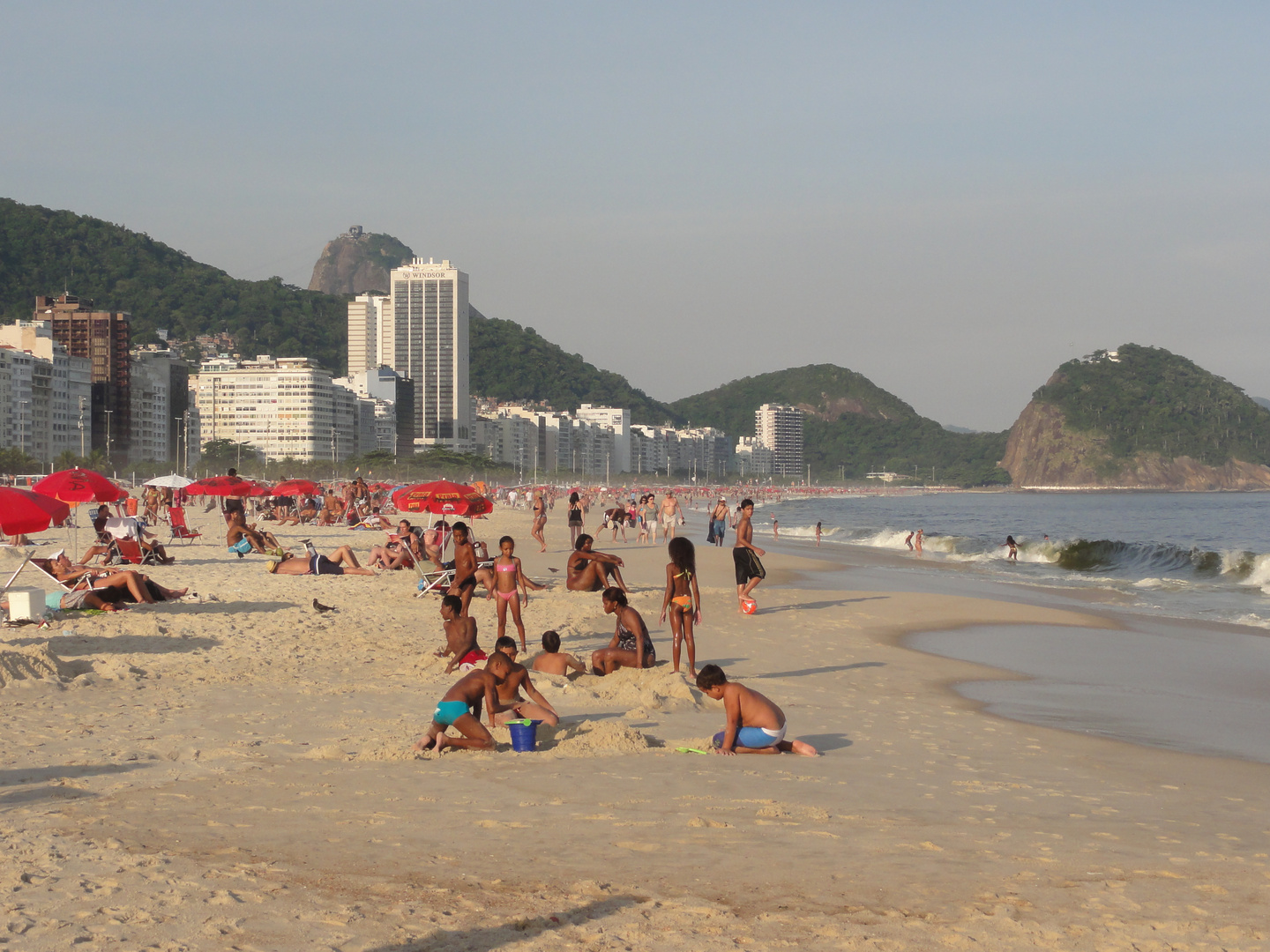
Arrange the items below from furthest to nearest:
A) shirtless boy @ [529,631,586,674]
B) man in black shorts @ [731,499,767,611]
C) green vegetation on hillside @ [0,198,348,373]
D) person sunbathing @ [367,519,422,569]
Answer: green vegetation on hillside @ [0,198,348,373]
person sunbathing @ [367,519,422,569]
man in black shorts @ [731,499,767,611]
shirtless boy @ [529,631,586,674]

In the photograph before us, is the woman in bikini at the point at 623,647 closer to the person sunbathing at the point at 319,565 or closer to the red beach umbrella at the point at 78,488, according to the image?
the person sunbathing at the point at 319,565

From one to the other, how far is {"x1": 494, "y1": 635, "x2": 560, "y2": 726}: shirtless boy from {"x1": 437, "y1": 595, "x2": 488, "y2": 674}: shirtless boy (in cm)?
163

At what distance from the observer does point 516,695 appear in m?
7.16

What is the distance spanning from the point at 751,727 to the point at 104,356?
125010 millimetres

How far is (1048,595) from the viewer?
65.7ft

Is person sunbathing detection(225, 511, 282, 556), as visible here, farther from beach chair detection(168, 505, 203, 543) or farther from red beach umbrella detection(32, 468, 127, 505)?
red beach umbrella detection(32, 468, 127, 505)

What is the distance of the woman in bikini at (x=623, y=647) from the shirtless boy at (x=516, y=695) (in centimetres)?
194

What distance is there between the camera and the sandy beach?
369 centimetres

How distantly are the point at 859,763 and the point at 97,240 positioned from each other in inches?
6892

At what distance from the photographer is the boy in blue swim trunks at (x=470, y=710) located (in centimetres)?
629

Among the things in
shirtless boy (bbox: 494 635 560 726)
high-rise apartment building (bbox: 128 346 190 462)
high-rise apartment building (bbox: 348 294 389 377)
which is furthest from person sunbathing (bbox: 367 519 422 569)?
high-rise apartment building (bbox: 348 294 389 377)

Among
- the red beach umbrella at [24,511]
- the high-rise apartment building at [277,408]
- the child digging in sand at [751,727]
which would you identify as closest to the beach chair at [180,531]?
the red beach umbrella at [24,511]

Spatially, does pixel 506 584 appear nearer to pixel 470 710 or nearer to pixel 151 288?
pixel 470 710

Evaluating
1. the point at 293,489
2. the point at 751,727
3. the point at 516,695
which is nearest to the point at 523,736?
the point at 516,695
